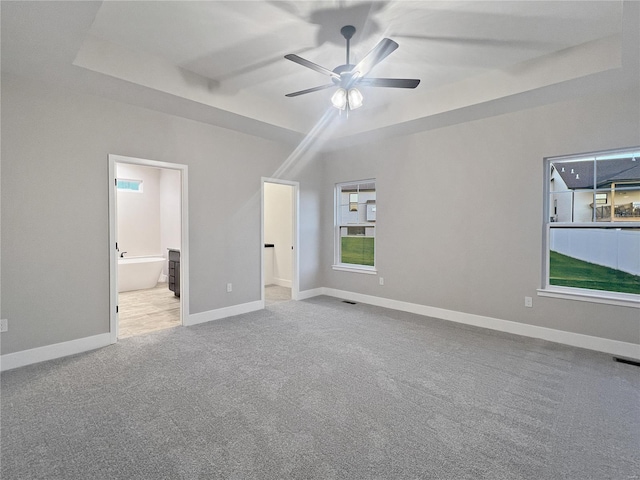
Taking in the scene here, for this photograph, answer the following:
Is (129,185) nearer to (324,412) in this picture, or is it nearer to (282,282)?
(282,282)

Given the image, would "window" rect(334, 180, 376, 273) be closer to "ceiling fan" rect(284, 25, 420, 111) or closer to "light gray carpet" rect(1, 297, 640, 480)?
"light gray carpet" rect(1, 297, 640, 480)

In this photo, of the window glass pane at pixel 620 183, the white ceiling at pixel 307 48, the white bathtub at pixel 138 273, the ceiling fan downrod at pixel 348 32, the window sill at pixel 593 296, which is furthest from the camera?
the white bathtub at pixel 138 273

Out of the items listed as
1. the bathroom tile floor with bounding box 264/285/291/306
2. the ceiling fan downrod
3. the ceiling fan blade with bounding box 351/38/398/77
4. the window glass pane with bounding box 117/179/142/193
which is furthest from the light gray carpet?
the window glass pane with bounding box 117/179/142/193

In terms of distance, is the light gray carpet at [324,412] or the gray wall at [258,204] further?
the gray wall at [258,204]

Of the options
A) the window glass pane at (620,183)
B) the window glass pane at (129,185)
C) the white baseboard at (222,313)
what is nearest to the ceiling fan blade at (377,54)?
the window glass pane at (620,183)

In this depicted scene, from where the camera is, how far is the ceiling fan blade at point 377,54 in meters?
2.30

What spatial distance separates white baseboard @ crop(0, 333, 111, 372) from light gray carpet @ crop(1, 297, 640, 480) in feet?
0.41

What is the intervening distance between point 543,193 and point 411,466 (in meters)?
3.38

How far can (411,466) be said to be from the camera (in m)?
1.72

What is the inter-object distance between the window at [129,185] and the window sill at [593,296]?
7.76 meters

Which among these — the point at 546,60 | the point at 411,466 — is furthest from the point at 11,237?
the point at 546,60

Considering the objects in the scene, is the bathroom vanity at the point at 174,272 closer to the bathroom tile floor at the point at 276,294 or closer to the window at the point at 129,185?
the bathroom tile floor at the point at 276,294

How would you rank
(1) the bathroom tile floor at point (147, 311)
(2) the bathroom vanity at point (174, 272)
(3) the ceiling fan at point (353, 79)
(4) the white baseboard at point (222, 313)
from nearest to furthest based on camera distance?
(3) the ceiling fan at point (353, 79), (1) the bathroom tile floor at point (147, 311), (4) the white baseboard at point (222, 313), (2) the bathroom vanity at point (174, 272)

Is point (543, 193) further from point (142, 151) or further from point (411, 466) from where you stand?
point (142, 151)
